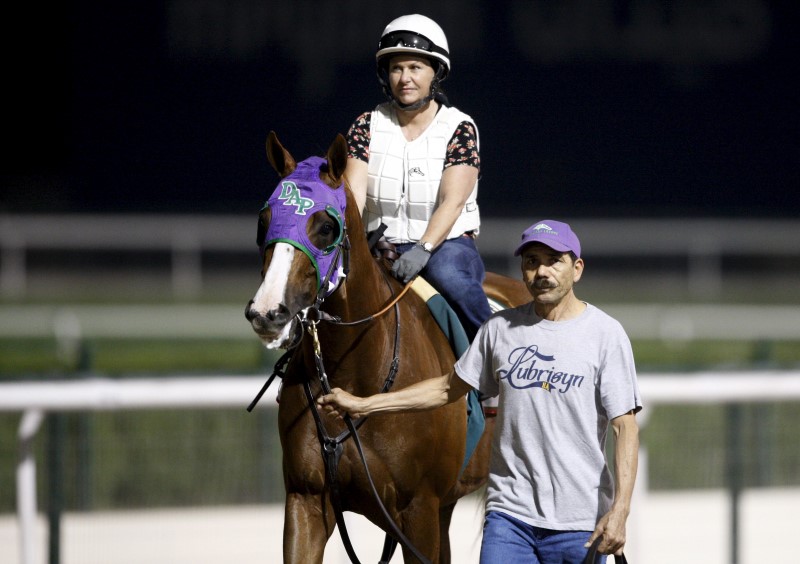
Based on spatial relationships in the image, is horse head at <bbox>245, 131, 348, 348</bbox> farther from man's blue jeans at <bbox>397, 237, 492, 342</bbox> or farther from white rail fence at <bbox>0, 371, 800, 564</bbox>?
white rail fence at <bbox>0, 371, 800, 564</bbox>

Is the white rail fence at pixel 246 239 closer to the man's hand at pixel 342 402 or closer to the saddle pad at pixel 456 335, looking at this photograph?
the saddle pad at pixel 456 335

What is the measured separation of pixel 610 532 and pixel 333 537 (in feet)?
7.07

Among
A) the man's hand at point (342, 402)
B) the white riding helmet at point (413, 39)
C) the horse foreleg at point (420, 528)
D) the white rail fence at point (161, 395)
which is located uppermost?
the white riding helmet at point (413, 39)

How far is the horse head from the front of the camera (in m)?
3.45

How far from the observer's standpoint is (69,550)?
17.7 feet

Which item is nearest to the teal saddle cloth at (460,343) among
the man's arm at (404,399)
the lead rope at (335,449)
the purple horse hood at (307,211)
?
the lead rope at (335,449)

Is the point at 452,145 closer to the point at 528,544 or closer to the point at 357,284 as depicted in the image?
the point at 357,284

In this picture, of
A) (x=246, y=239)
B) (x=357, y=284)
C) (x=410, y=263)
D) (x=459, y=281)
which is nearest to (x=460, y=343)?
(x=459, y=281)

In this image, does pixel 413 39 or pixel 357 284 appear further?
pixel 413 39

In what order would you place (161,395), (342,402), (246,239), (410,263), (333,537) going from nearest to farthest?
(342,402) < (410,263) < (161,395) < (333,537) < (246,239)

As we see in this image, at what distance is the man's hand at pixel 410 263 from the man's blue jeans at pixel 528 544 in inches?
36.9

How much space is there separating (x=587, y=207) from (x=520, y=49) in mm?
1981

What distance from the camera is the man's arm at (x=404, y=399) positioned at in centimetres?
369

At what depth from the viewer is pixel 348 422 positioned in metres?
3.92
